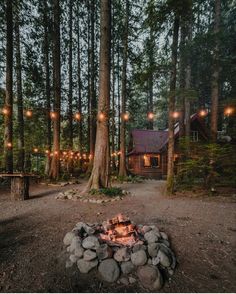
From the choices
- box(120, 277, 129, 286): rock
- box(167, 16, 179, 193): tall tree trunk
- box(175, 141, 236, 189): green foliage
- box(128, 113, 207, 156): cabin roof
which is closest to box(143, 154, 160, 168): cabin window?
box(128, 113, 207, 156): cabin roof

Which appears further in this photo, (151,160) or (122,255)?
(151,160)

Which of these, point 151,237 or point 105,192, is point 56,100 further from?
point 151,237

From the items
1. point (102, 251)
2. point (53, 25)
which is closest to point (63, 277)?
point (102, 251)

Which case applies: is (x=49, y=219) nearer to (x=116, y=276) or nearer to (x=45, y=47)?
(x=116, y=276)

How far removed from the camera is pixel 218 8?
9.07m

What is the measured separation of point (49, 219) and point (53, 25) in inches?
572

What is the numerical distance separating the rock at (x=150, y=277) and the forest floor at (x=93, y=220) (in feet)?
0.29

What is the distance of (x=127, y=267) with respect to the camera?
8.73ft

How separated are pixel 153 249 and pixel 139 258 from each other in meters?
0.32

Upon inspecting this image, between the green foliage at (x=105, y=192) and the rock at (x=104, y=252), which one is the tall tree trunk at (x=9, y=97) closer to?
the green foliage at (x=105, y=192)

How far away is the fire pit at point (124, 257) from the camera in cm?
254

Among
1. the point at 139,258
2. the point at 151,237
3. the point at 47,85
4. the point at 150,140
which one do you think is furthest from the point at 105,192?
the point at 150,140

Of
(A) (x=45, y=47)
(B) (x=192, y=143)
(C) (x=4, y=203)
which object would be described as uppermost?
(A) (x=45, y=47)

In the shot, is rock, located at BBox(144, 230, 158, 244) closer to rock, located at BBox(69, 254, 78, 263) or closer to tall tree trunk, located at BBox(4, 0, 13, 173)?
rock, located at BBox(69, 254, 78, 263)
